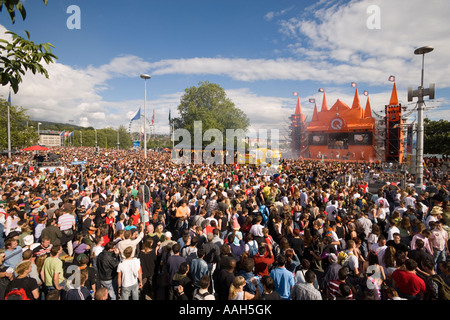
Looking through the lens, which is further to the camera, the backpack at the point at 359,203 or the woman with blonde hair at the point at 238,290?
the backpack at the point at 359,203

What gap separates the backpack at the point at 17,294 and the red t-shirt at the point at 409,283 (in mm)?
5496

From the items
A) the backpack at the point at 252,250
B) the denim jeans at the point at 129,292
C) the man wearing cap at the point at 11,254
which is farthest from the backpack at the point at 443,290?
the man wearing cap at the point at 11,254

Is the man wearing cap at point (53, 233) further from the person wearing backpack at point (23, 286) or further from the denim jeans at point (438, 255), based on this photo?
the denim jeans at point (438, 255)

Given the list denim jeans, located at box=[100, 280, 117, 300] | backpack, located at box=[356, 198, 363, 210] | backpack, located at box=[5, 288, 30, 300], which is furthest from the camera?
backpack, located at box=[356, 198, 363, 210]

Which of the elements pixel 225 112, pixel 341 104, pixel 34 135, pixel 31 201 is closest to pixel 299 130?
pixel 341 104

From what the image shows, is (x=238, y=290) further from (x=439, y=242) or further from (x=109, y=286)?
(x=439, y=242)

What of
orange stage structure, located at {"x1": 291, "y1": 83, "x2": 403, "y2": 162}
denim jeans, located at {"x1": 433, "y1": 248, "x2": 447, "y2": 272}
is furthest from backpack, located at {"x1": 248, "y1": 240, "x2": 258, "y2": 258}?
orange stage structure, located at {"x1": 291, "y1": 83, "x2": 403, "y2": 162}

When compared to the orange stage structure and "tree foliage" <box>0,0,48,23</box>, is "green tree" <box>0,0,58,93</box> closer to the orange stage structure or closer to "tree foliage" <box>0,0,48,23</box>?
"tree foliage" <box>0,0,48,23</box>

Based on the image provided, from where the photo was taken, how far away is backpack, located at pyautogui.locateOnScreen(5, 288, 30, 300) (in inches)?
123

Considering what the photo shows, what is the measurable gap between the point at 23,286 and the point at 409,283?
5.69 metres

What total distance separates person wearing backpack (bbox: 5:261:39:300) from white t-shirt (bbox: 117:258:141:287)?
1.13 metres

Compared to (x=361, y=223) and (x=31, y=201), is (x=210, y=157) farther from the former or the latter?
(x=361, y=223)

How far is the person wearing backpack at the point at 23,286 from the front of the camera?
3262 mm
